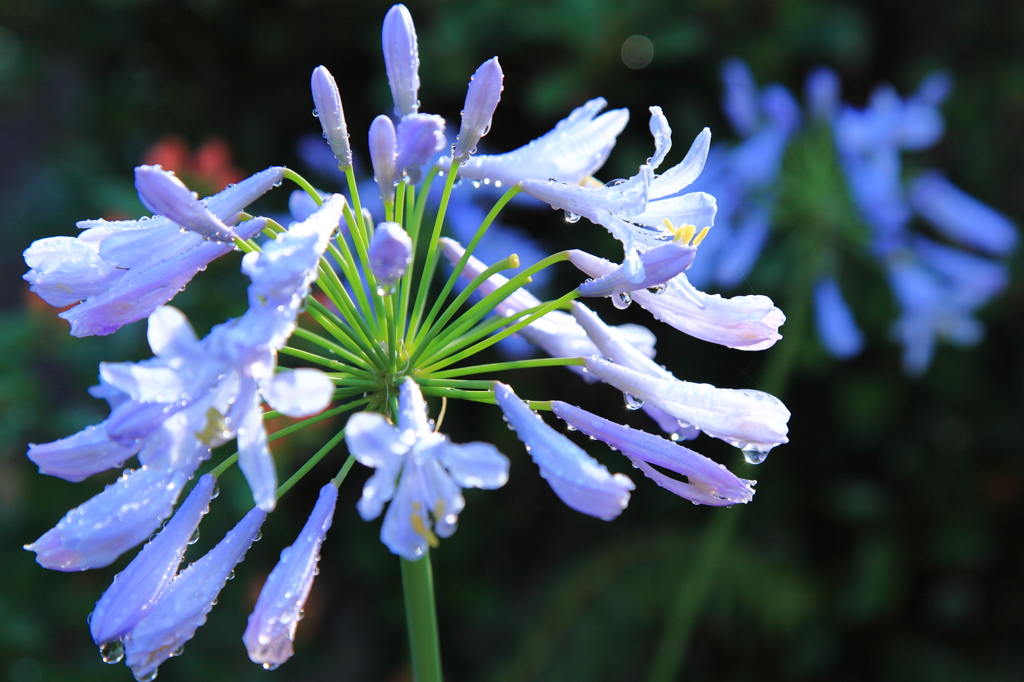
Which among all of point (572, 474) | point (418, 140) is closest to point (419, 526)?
point (572, 474)

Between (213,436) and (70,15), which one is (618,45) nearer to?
(70,15)

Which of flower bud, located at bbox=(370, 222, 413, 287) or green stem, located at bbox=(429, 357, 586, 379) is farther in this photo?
green stem, located at bbox=(429, 357, 586, 379)

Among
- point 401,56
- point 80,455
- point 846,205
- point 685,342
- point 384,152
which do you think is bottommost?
point 685,342

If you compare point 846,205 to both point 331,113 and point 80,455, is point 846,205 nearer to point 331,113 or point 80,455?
point 331,113

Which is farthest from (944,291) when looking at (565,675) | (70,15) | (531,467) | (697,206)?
(70,15)

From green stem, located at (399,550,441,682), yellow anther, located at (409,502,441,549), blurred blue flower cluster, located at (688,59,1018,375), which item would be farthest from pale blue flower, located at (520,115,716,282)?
blurred blue flower cluster, located at (688,59,1018,375)

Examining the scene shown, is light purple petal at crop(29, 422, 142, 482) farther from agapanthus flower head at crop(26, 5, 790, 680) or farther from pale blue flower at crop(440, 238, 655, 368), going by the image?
pale blue flower at crop(440, 238, 655, 368)

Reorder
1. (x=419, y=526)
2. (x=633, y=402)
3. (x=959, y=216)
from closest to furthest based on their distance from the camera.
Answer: (x=419, y=526) < (x=633, y=402) < (x=959, y=216)
